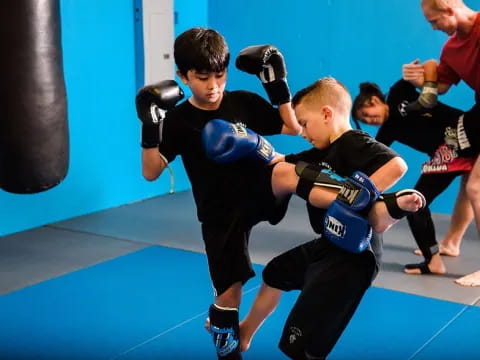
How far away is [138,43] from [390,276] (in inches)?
97.4

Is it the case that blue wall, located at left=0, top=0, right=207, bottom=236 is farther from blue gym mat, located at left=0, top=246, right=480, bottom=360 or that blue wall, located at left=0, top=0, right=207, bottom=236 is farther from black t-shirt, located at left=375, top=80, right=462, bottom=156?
black t-shirt, located at left=375, top=80, right=462, bottom=156

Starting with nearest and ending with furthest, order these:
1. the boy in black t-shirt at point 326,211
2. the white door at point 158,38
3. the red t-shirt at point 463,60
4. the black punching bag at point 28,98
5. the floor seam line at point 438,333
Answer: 1. the boy in black t-shirt at point 326,211
2. the black punching bag at point 28,98
3. the floor seam line at point 438,333
4. the red t-shirt at point 463,60
5. the white door at point 158,38

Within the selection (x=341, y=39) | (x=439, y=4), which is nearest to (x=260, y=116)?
(x=439, y=4)

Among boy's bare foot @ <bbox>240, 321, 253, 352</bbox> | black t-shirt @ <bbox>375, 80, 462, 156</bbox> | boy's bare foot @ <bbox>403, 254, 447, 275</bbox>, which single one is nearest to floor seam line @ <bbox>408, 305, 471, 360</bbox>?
boy's bare foot @ <bbox>403, 254, 447, 275</bbox>

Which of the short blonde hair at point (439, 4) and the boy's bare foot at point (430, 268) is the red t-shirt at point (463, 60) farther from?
the boy's bare foot at point (430, 268)

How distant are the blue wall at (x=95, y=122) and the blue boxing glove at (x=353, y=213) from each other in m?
2.79

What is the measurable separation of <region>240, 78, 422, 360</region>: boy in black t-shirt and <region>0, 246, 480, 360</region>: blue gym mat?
0.51m

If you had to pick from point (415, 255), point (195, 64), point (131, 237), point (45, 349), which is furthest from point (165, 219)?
point (195, 64)

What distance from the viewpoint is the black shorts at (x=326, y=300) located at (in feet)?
7.15

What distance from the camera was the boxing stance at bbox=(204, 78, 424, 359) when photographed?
2100mm

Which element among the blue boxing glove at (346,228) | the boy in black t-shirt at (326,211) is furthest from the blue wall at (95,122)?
the blue boxing glove at (346,228)

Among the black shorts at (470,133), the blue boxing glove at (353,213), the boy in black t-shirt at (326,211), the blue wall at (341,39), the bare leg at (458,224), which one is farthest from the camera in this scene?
the blue wall at (341,39)

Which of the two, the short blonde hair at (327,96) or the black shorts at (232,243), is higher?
the short blonde hair at (327,96)

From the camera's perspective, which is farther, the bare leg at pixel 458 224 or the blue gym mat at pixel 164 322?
the bare leg at pixel 458 224
